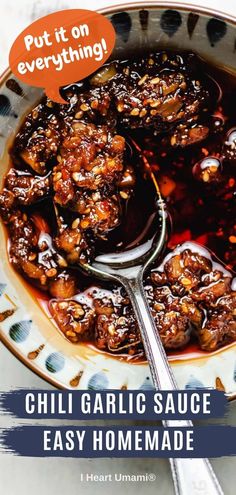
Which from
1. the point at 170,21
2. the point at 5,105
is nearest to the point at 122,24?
the point at 170,21

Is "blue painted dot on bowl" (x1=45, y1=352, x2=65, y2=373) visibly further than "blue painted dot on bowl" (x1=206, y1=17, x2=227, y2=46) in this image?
Yes

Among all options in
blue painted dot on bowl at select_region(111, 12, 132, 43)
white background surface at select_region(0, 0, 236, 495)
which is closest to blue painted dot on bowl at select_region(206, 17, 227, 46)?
blue painted dot on bowl at select_region(111, 12, 132, 43)

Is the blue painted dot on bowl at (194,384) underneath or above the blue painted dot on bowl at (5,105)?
underneath

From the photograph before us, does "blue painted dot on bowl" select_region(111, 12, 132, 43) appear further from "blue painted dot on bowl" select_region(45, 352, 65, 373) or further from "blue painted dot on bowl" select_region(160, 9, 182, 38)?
"blue painted dot on bowl" select_region(45, 352, 65, 373)

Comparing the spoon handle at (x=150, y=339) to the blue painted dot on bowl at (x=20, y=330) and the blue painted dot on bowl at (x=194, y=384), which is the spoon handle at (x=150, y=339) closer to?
the blue painted dot on bowl at (x=194, y=384)

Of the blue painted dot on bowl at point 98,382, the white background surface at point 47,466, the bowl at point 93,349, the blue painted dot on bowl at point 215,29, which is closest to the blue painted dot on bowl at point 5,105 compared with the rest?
the bowl at point 93,349

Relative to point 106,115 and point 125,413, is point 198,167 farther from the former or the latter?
point 125,413

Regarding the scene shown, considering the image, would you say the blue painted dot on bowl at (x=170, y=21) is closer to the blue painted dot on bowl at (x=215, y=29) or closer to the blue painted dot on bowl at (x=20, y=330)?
the blue painted dot on bowl at (x=215, y=29)

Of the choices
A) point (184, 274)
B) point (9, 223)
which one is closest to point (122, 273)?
point (184, 274)

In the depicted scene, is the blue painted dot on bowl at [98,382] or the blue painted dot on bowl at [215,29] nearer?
the blue painted dot on bowl at [215,29]

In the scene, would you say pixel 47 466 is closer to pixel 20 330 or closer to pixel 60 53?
pixel 20 330
